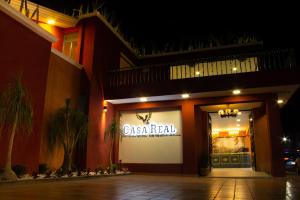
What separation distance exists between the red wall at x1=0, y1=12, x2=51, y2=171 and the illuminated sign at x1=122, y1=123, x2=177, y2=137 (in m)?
Answer: 4.78

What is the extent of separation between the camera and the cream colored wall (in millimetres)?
10516

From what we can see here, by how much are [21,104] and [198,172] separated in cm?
676

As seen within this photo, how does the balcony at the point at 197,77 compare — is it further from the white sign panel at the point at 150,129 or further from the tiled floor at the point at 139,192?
the tiled floor at the point at 139,192

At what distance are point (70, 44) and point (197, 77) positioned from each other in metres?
5.26

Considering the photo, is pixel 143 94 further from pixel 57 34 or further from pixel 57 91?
pixel 57 34

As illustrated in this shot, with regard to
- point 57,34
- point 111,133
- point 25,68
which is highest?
point 57,34

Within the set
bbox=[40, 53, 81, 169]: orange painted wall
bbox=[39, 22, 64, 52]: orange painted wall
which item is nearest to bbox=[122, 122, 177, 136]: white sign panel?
bbox=[40, 53, 81, 169]: orange painted wall

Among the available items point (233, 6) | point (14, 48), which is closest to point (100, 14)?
point (14, 48)

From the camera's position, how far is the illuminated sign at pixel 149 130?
35.2ft

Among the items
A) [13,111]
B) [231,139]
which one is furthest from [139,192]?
[231,139]

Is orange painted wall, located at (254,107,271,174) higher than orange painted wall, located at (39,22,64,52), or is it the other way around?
orange painted wall, located at (39,22,64,52)

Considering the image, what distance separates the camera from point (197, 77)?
31.4 ft

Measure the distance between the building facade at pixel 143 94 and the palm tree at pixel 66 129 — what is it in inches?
10.9

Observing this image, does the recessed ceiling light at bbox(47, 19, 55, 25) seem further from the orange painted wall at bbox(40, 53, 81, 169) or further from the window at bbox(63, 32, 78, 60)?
the orange painted wall at bbox(40, 53, 81, 169)
